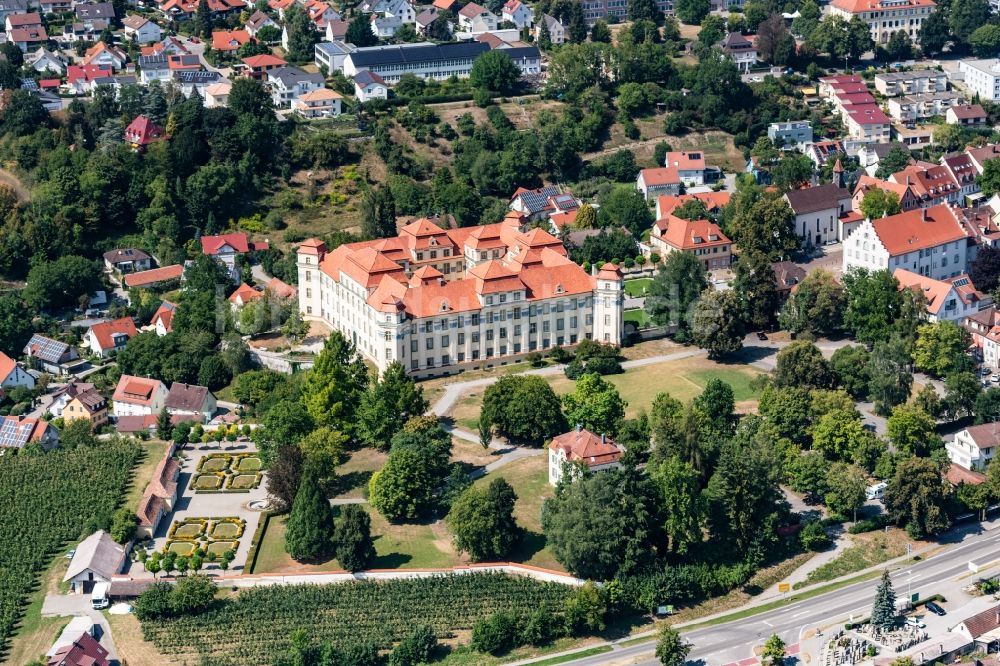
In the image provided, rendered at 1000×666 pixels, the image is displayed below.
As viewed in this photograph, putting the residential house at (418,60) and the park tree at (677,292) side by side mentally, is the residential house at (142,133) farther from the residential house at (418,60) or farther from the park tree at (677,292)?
the park tree at (677,292)

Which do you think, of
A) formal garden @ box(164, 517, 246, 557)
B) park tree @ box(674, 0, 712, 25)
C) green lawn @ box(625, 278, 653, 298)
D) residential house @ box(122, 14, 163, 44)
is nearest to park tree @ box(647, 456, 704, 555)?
formal garden @ box(164, 517, 246, 557)

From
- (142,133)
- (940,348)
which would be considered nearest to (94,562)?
(940,348)

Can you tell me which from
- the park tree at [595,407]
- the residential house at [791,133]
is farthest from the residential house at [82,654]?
the residential house at [791,133]

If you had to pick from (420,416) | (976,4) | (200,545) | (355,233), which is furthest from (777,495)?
(976,4)

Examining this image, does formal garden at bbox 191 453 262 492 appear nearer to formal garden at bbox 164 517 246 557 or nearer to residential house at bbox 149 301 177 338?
formal garden at bbox 164 517 246 557

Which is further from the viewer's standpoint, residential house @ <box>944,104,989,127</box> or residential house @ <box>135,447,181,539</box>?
residential house @ <box>944,104,989,127</box>

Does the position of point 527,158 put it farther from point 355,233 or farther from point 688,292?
point 688,292
